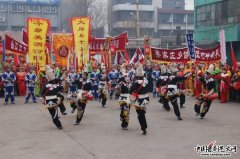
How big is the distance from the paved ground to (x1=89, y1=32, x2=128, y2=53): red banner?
6493 millimetres

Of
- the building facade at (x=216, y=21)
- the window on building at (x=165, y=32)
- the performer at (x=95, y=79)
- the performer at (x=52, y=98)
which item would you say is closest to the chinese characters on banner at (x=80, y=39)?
the performer at (x=95, y=79)

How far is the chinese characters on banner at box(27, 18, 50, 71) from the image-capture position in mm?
18766

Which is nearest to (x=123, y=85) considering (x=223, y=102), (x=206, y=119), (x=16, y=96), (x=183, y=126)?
(x=183, y=126)

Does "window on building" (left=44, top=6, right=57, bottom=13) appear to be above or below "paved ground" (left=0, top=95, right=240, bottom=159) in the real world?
above

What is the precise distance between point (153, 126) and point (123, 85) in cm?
155

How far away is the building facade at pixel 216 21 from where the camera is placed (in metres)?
30.2

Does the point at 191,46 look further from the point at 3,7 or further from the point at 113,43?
the point at 3,7

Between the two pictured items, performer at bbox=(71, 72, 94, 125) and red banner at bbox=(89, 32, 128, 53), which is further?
red banner at bbox=(89, 32, 128, 53)

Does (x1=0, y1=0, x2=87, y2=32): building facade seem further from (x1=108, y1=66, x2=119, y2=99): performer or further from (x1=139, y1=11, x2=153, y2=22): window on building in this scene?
(x1=108, y1=66, x2=119, y2=99): performer

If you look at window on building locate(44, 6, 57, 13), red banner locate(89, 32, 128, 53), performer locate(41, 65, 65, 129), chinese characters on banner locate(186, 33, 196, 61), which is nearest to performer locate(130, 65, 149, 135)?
performer locate(41, 65, 65, 129)

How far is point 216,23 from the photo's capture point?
108 ft

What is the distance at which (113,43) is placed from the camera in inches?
832

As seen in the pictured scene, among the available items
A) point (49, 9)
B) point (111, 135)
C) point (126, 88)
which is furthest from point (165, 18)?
point (111, 135)

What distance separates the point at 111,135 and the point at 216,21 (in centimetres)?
2447
